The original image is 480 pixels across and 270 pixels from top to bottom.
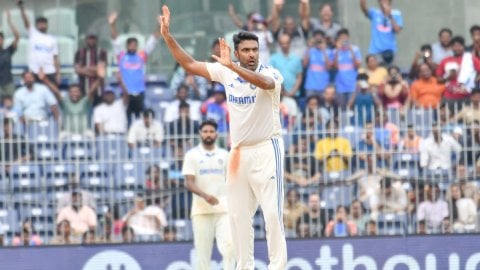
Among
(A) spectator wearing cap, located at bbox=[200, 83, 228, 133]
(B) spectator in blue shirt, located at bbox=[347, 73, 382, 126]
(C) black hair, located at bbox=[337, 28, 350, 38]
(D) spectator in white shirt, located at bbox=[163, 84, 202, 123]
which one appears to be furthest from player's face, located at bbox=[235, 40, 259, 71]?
(C) black hair, located at bbox=[337, 28, 350, 38]

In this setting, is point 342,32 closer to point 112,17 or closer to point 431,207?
point 112,17

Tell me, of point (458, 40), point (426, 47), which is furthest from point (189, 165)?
point (426, 47)

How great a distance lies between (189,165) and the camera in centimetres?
1802

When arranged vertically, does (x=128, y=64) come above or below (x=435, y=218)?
above

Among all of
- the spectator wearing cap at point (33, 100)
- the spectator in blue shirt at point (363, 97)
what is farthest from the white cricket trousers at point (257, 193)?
the spectator wearing cap at point (33, 100)

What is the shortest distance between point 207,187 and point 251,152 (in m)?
4.05

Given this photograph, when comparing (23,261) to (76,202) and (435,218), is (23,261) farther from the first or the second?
(435,218)

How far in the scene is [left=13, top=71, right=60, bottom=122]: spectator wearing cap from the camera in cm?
2177

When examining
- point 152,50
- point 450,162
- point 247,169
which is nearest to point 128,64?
point 152,50

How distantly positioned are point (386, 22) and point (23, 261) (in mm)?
7549

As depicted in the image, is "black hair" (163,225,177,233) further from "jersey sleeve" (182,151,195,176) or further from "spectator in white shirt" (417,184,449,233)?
"spectator in white shirt" (417,184,449,233)

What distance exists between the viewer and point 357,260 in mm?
17938

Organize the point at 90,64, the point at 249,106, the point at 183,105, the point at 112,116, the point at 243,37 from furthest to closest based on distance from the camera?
the point at 90,64
the point at 112,116
the point at 183,105
the point at 249,106
the point at 243,37

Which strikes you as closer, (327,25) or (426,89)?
(426,89)
